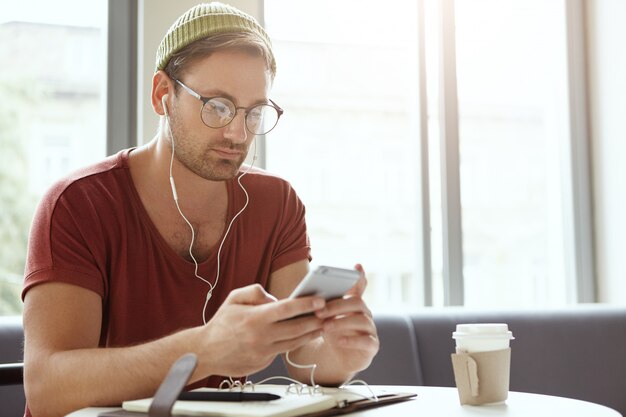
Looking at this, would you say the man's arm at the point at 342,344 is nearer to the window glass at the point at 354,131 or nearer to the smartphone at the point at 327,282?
the smartphone at the point at 327,282

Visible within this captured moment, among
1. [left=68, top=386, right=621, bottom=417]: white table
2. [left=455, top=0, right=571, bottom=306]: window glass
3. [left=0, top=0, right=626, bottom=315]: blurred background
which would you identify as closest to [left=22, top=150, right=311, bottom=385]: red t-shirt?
[left=68, top=386, right=621, bottom=417]: white table

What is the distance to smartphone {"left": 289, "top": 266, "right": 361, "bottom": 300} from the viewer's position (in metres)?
1.10

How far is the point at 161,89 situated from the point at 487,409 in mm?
993

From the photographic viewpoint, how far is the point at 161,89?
1.76m

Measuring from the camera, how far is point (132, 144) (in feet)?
9.18

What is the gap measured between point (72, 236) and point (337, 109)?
2353mm

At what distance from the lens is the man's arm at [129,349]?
1.19 m

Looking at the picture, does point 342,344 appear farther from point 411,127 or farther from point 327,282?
point 411,127

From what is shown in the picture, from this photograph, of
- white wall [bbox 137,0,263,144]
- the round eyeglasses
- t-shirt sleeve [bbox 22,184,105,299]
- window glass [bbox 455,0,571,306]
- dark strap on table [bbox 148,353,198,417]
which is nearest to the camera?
dark strap on table [bbox 148,353,198,417]

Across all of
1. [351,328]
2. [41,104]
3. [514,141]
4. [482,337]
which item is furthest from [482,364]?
[514,141]

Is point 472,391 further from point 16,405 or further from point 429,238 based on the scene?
point 429,238

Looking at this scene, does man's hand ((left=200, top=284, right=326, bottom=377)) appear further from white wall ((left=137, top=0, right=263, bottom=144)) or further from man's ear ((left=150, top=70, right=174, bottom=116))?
white wall ((left=137, top=0, right=263, bottom=144))

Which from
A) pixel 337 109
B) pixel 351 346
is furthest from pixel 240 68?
pixel 337 109

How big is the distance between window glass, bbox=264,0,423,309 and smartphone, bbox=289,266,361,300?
2.14 metres
